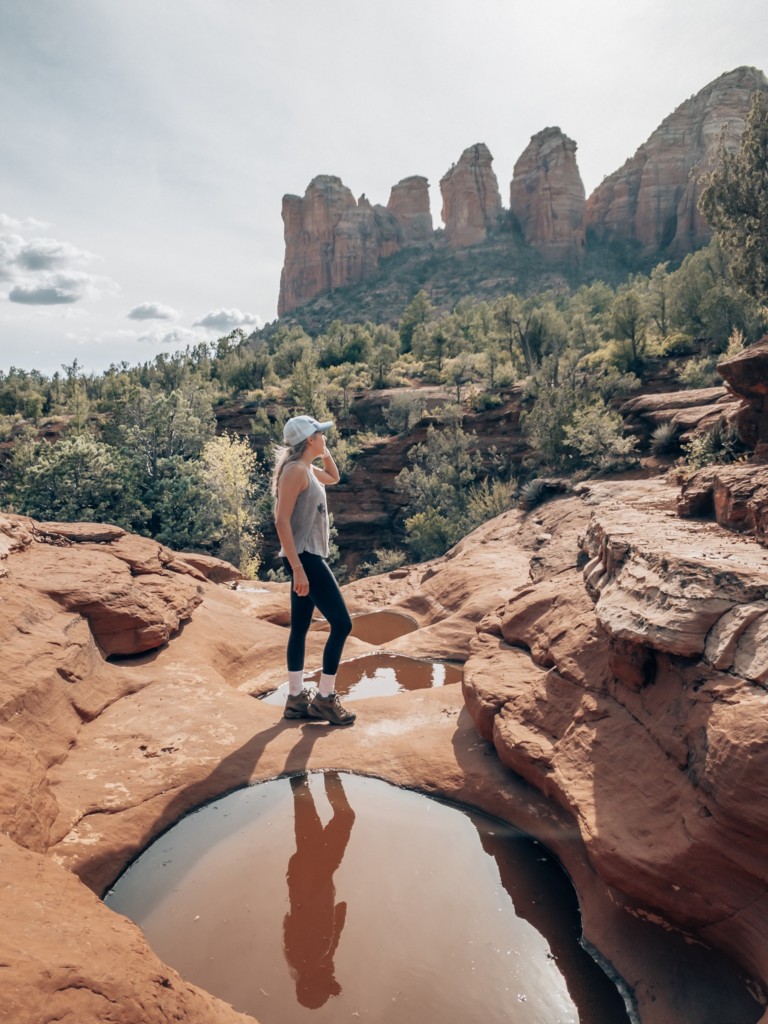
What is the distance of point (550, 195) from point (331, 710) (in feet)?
300

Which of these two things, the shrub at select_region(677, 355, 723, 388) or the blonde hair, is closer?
the blonde hair

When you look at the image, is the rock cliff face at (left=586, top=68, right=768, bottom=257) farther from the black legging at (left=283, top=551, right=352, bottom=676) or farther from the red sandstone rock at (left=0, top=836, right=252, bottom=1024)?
the red sandstone rock at (left=0, top=836, right=252, bottom=1024)

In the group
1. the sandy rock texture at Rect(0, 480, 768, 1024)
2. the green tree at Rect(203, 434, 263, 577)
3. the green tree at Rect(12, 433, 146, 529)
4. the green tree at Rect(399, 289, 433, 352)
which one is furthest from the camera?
the green tree at Rect(399, 289, 433, 352)

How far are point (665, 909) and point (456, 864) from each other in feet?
3.45

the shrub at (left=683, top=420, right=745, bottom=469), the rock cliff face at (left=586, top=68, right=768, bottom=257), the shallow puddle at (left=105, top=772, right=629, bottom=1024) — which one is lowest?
the shallow puddle at (left=105, top=772, right=629, bottom=1024)

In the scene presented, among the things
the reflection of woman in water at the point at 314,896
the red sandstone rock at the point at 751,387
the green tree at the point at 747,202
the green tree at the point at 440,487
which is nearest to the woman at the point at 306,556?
the reflection of woman in water at the point at 314,896

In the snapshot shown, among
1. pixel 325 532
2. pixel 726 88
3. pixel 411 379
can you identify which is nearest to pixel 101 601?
pixel 325 532

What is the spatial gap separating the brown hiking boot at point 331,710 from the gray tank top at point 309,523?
1186 mm

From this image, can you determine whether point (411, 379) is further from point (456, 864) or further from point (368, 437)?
point (456, 864)

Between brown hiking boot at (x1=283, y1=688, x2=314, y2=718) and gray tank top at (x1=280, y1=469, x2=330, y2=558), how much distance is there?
123 centimetres

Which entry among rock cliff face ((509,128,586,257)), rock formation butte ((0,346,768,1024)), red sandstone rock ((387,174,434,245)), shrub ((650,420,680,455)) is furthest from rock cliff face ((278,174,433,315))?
rock formation butte ((0,346,768,1024))

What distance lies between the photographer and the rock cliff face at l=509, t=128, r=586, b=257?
7888cm

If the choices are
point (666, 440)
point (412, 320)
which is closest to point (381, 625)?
point (666, 440)

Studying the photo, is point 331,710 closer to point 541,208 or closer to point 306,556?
point 306,556
